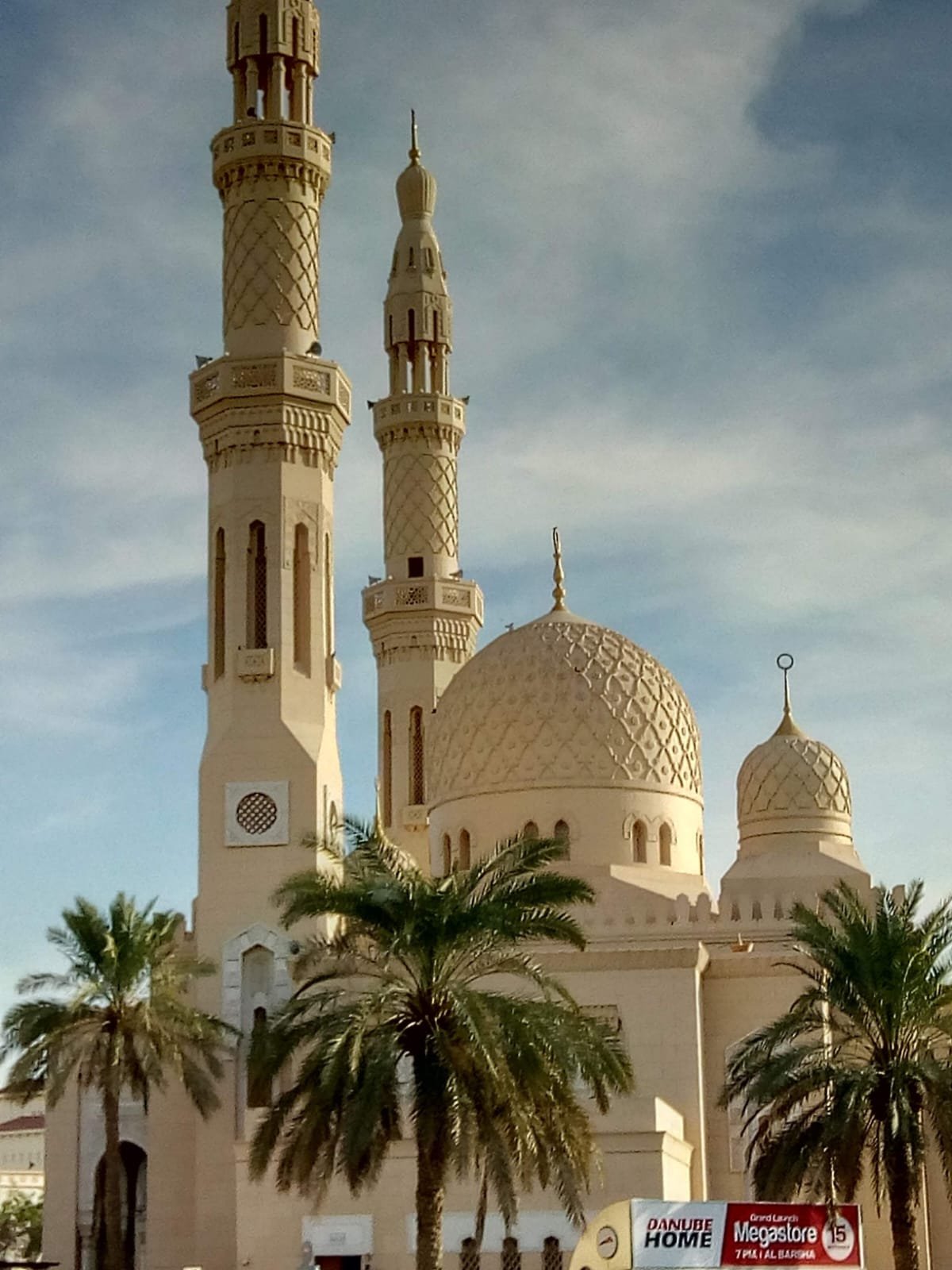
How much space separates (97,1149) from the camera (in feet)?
121

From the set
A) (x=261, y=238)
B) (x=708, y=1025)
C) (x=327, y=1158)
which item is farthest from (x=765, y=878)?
(x=327, y=1158)

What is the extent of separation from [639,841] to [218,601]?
8764 mm

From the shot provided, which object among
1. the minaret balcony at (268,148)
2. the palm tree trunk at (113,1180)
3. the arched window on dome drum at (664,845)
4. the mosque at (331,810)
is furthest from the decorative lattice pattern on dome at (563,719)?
the palm tree trunk at (113,1180)

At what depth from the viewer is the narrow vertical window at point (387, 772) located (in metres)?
46.6

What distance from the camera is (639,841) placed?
3947 centimetres

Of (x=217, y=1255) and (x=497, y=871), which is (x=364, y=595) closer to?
(x=217, y=1255)

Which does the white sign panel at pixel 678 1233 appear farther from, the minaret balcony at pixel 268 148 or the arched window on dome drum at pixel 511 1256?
the minaret balcony at pixel 268 148

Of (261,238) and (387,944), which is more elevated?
(261,238)

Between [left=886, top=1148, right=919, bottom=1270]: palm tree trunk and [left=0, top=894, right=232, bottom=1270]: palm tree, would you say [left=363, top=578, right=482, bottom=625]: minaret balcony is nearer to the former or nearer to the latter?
[left=0, top=894, right=232, bottom=1270]: palm tree

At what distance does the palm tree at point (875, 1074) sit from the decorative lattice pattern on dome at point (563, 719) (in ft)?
46.2

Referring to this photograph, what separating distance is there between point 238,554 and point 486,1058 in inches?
629

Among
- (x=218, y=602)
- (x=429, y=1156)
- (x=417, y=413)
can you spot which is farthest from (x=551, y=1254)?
(x=417, y=413)

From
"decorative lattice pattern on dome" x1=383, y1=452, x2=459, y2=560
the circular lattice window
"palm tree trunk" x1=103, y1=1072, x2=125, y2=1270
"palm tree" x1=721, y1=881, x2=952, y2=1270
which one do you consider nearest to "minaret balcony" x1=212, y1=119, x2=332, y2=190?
"decorative lattice pattern on dome" x1=383, y1=452, x2=459, y2=560

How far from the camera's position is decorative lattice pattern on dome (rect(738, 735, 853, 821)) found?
41062 mm
